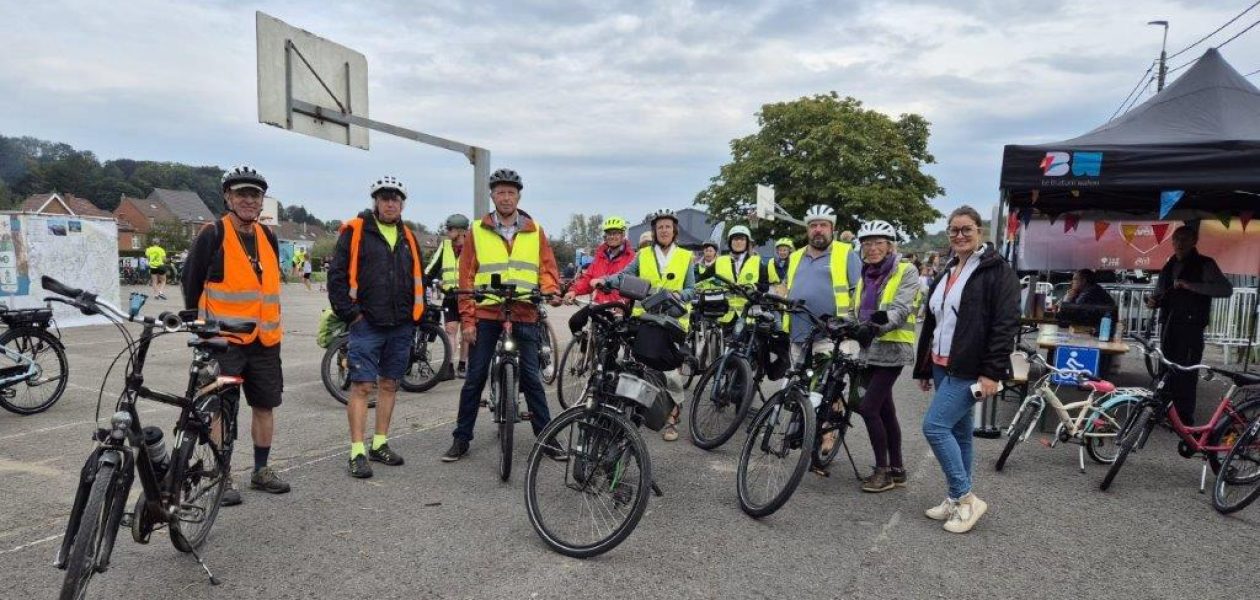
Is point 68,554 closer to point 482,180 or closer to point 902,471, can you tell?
point 902,471

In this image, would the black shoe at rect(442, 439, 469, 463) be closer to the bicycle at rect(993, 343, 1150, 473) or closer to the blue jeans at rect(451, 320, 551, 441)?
→ the blue jeans at rect(451, 320, 551, 441)

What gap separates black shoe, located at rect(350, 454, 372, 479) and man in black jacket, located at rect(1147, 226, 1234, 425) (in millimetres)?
6692

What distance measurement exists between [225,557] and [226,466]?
1.47 feet

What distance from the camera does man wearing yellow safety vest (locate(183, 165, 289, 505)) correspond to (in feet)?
12.3

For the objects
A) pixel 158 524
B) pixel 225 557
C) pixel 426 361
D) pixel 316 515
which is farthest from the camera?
pixel 426 361

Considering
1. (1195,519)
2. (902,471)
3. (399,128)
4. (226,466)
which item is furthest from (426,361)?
(1195,519)

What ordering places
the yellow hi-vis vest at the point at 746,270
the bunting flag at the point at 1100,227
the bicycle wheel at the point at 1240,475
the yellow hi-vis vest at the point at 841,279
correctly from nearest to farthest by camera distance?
the bicycle wheel at the point at 1240,475 → the yellow hi-vis vest at the point at 841,279 → the yellow hi-vis vest at the point at 746,270 → the bunting flag at the point at 1100,227

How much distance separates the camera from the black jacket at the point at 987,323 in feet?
12.2

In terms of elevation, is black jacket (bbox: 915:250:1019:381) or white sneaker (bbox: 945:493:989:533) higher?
black jacket (bbox: 915:250:1019:381)

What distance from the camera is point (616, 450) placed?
3.40 meters

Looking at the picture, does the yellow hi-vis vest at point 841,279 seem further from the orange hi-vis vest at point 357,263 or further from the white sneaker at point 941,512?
the orange hi-vis vest at point 357,263

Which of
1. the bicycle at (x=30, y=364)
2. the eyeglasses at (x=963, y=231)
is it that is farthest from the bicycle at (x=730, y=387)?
the bicycle at (x=30, y=364)

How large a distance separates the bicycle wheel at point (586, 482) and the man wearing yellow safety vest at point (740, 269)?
3.82 meters

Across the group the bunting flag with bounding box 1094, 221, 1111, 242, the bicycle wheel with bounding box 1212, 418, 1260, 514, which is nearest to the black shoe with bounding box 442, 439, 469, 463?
the bicycle wheel with bounding box 1212, 418, 1260, 514
